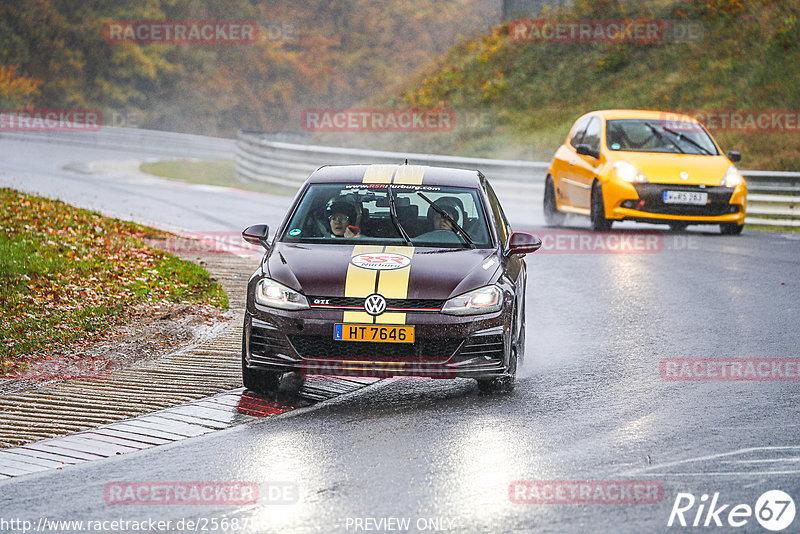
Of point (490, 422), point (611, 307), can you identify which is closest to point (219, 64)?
point (611, 307)

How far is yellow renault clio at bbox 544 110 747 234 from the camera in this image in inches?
710

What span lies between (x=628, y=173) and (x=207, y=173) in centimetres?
1881

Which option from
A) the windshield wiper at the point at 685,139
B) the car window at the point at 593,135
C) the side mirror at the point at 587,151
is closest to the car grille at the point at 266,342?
the side mirror at the point at 587,151

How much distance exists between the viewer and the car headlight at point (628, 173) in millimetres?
18109

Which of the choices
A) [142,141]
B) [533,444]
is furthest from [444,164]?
[533,444]

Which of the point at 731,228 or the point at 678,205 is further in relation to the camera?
the point at 731,228

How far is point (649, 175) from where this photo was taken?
1811cm

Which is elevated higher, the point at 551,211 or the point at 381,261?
the point at 381,261

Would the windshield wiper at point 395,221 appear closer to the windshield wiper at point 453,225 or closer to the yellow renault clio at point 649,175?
the windshield wiper at point 453,225

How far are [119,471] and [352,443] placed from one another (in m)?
1.33

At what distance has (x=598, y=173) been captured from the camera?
18656 mm

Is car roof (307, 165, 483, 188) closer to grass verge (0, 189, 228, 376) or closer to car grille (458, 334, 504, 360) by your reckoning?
car grille (458, 334, 504, 360)

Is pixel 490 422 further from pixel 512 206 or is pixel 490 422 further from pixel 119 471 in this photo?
pixel 512 206

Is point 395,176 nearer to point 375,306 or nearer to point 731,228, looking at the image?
point 375,306
